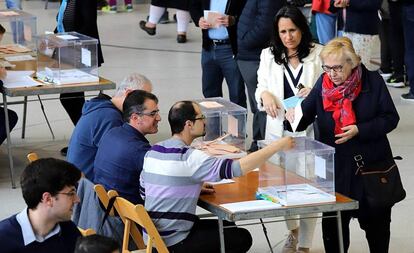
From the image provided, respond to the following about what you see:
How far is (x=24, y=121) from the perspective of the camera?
942cm

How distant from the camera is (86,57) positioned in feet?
27.8

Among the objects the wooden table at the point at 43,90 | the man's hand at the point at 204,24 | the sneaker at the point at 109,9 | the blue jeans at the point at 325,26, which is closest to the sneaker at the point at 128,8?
the sneaker at the point at 109,9

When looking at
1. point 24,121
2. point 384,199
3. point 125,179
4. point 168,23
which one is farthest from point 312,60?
point 168,23

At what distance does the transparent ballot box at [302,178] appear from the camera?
17.4 feet

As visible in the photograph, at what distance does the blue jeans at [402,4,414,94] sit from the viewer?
10250mm

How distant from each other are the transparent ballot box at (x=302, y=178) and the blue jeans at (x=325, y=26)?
5.68 meters

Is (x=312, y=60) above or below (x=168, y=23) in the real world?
above

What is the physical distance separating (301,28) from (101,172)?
5.42 feet

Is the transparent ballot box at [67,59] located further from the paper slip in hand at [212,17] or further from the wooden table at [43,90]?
the paper slip in hand at [212,17]

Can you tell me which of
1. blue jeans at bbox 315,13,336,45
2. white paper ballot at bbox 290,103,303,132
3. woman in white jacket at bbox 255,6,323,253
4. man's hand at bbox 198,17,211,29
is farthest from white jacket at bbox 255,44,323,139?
blue jeans at bbox 315,13,336,45

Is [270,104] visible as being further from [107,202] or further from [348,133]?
[107,202]

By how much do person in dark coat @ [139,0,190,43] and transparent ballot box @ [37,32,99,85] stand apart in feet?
17.7

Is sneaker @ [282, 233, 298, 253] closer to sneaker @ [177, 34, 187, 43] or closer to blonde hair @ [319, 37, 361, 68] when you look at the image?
blonde hair @ [319, 37, 361, 68]

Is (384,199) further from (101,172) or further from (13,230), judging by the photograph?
(13,230)
